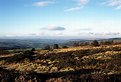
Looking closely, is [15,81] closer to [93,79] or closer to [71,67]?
[93,79]

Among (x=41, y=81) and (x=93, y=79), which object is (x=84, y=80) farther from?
(x=41, y=81)

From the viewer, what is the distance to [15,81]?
57.5 ft

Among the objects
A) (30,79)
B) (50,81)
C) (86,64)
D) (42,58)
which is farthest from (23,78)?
(42,58)

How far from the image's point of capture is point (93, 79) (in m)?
18.0

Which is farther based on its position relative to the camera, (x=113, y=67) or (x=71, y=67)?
(x=71, y=67)

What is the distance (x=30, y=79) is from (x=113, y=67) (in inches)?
500

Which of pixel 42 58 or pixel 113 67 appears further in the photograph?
pixel 42 58

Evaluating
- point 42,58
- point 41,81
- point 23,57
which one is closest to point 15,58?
point 23,57

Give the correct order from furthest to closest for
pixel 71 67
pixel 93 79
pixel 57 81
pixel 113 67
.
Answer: pixel 71 67, pixel 113 67, pixel 93 79, pixel 57 81

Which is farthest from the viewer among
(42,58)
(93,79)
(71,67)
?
(42,58)

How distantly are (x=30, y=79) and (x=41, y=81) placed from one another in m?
0.97

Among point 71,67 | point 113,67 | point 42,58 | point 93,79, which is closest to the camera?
point 93,79

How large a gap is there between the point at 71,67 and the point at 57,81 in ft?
48.3

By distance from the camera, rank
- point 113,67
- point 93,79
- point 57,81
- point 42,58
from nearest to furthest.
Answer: point 57,81
point 93,79
point 113,67
point 42,58
